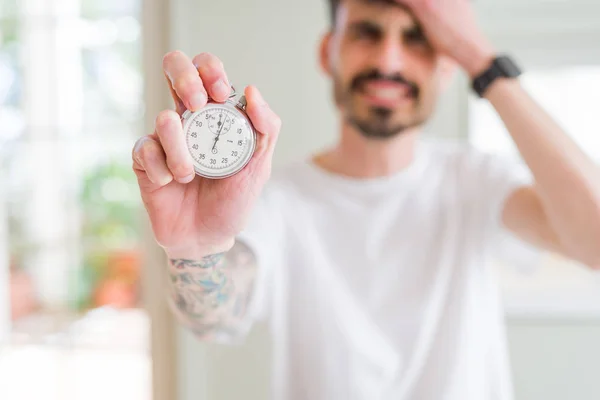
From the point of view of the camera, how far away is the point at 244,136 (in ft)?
1.66

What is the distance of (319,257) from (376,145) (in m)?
0.22

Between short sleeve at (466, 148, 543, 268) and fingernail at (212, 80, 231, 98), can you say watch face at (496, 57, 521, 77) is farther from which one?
fingernail at (212, 80, 231, 98)

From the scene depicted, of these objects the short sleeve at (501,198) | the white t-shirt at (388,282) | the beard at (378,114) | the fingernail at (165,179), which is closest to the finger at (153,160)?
the fingernail at (165,179)

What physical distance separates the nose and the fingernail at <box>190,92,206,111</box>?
465 mm

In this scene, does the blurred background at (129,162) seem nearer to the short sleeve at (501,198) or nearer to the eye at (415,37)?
the short sleeve at (501,198)

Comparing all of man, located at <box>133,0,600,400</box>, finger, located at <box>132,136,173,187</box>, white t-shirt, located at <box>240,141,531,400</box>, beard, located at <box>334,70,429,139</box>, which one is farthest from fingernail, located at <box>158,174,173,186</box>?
beard, located at <box>334,70,429,139</box>

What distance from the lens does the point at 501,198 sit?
0.88m

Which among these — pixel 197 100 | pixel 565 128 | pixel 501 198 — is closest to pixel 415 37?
pixel 501 198

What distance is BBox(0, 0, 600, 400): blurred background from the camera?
1.27 meters

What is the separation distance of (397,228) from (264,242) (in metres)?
0.26

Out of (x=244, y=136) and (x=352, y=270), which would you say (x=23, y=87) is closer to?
(x=352, y=270)

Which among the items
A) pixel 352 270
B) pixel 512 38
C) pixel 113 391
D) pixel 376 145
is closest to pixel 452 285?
pixel 352 270

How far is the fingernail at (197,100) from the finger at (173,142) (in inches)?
1.0

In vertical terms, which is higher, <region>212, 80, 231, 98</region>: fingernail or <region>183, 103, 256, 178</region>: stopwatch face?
<region>212, 80, 231, 98</region>: fingernail
